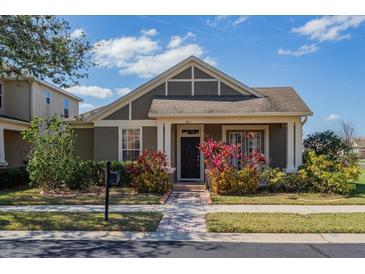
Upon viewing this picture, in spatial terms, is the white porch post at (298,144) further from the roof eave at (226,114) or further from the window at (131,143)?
the window at (131,143)

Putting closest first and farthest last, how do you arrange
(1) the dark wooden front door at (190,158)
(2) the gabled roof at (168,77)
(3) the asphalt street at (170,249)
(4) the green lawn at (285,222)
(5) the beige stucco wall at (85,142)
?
(3) the asphalt street at (170,249)
(4) the green lawn at (285,222)
(2) the gabled roof at (168,77)
(1) the dark wooden front door at (190,158)
(5) the beige stucco wall at (85,142)

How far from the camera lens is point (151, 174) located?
1349 centimetres

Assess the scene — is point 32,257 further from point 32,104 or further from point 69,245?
point 32,104

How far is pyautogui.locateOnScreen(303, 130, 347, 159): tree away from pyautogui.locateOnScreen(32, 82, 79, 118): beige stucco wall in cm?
1598

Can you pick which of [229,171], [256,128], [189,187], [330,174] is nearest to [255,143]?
[256,128]

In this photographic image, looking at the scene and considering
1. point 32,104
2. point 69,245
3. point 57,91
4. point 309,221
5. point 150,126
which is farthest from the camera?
point 57,91

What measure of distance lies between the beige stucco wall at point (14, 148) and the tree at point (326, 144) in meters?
17.8

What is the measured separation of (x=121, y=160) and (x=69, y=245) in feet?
33.4

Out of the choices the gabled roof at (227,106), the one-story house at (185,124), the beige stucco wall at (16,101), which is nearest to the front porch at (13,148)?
the beige stucco wall at (16,101)

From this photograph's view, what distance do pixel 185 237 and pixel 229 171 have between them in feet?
20.6

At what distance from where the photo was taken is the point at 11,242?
6.73 metres

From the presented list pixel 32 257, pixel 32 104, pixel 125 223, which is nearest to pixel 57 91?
pixel 32 104

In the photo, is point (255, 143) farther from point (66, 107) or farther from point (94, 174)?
point (66, 107)

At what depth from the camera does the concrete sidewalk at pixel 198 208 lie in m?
9.98
